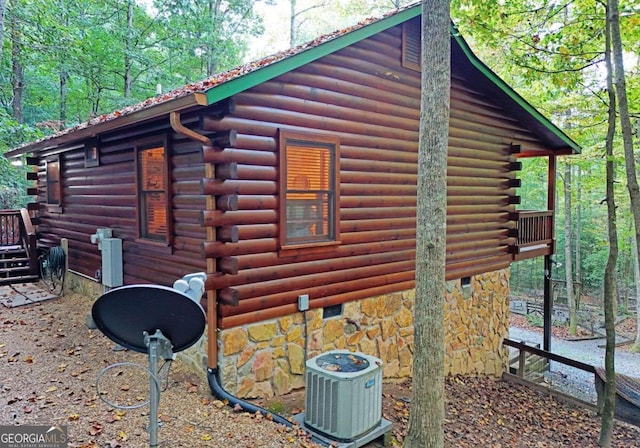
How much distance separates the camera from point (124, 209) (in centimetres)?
688

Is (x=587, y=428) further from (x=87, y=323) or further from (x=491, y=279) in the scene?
(x=87, y=323)

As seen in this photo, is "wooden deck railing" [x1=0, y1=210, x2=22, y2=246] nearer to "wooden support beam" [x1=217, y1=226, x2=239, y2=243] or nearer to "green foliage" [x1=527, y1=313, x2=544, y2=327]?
"wooden support beam" [x1=217, y1=226, x2=239, y2=243]

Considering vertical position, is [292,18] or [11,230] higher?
[292,18]

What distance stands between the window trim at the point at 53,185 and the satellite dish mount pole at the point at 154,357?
8.09 meters

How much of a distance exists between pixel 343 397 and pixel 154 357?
2.30m

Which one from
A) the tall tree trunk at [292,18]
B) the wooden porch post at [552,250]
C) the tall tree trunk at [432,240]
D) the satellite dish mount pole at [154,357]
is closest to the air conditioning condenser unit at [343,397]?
the tall tree trunk at [432,240]

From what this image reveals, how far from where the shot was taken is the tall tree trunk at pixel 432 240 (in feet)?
13.0

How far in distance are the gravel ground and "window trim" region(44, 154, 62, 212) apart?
11.8 metres

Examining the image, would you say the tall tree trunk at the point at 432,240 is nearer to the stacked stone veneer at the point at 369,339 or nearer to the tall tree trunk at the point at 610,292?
the stacked stone veneer at the point at 369,339

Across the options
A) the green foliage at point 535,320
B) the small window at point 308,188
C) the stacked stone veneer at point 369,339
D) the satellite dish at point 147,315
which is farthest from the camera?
the green foliage at point 535,320

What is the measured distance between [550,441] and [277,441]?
16.1 feet

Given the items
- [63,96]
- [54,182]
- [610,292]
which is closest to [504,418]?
[610,292]

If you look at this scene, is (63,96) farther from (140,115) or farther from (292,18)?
(140,115)

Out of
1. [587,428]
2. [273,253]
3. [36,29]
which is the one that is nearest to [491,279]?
[587,428]
